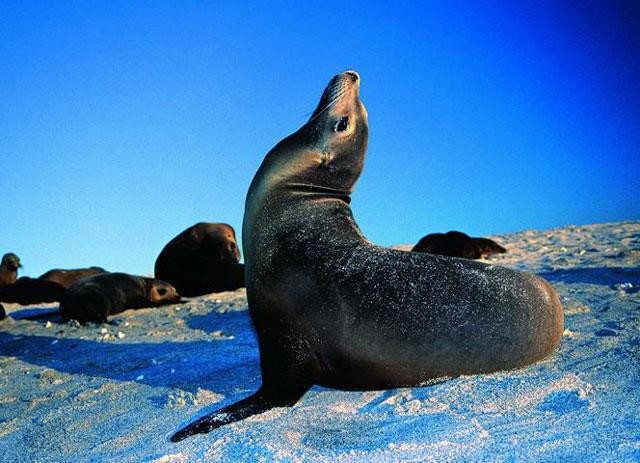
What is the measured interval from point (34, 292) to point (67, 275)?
186 cm

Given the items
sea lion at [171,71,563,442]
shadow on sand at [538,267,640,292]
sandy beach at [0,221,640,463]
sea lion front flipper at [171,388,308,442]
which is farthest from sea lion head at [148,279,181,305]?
sea lion front flipper at [171,388,308,442]

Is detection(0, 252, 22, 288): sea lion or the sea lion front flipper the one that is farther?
detection(0, 252, 22, 288): sea lion

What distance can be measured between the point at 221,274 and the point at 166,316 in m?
2.71

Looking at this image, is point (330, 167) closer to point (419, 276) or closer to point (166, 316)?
point (419, 276)

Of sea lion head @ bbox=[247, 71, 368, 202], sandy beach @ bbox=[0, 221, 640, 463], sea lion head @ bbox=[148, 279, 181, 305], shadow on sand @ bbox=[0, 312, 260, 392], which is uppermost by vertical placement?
sea lion head @ bbox=[247, 71, 368, 202]

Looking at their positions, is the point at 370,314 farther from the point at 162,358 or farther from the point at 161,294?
the point at 161,294

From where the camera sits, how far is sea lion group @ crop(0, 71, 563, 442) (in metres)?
3.38

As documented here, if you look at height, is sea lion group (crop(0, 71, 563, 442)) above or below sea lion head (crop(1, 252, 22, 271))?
below

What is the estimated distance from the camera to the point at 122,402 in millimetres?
4012

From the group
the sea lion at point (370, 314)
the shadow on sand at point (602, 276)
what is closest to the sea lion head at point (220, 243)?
the shadow on sand at point (602, 276)

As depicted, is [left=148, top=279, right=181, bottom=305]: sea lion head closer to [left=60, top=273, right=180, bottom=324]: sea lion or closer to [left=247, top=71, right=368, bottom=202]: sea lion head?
[left=60, top=273, right=180, bottom=324]: sea lion

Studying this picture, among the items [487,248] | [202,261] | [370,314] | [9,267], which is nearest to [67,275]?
[9,267]

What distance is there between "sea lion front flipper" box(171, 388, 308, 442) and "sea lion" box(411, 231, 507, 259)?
8752mm

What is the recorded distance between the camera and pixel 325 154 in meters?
4.05
